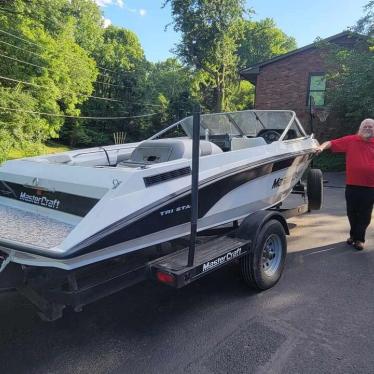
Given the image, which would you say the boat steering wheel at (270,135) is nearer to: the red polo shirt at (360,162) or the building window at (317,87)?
the red polo shirt at (360,162)

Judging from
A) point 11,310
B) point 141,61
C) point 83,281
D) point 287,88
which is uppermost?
point 141,61

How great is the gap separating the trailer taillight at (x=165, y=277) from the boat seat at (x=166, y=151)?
1.39m

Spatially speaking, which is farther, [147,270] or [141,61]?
[141,61]

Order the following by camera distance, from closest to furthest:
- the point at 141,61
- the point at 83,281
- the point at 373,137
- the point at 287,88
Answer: the point at 83,281
the point at 373,137
the point at 287,88
the point at 141,61

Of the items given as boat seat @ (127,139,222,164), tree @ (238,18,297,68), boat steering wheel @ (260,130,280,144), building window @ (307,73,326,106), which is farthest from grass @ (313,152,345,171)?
tree @ (238,18,297,68)

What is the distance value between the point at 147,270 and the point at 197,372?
2.73ft

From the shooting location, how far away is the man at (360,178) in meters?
5.26

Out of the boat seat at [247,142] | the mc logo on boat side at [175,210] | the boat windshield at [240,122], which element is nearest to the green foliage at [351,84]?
the boat windshield at [240,122]

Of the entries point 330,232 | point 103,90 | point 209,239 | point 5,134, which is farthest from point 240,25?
point 209,239

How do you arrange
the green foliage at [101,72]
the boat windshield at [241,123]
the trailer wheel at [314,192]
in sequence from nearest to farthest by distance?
the boat windshield at [241,123] < the trailer wheel at [314,192] < the green foliage at [101,72]

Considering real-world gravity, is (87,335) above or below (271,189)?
below

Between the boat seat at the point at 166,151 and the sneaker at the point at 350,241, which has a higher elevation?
the boat seat at the point at 166,151

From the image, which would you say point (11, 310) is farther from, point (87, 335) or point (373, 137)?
point (373, 137)

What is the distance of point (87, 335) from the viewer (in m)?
3.26
